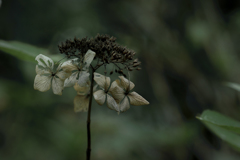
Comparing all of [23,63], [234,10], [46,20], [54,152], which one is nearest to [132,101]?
[54,152]

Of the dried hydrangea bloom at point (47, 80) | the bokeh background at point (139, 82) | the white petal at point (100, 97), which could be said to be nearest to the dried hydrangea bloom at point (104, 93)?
the white petal at point (100, 97)

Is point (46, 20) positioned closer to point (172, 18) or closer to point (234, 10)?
point (172, 18)

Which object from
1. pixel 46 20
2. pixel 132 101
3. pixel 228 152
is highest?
pixel 46 20

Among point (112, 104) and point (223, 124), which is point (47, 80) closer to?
point (112, 104)

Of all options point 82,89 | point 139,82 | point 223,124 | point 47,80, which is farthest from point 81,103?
point 139,82

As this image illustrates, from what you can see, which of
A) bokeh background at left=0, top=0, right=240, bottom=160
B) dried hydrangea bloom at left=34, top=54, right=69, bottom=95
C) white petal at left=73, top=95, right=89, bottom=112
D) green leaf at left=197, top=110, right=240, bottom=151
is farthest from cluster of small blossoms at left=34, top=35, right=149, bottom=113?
bokeh background at left=0, top=0, right=240, bottom=160

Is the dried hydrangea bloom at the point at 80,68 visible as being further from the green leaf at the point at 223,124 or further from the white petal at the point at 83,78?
the green leaf at the point at 223,124

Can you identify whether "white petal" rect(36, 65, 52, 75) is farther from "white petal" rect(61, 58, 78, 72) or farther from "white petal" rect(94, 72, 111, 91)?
"white petal" rect(94, 72, 111, 91)
